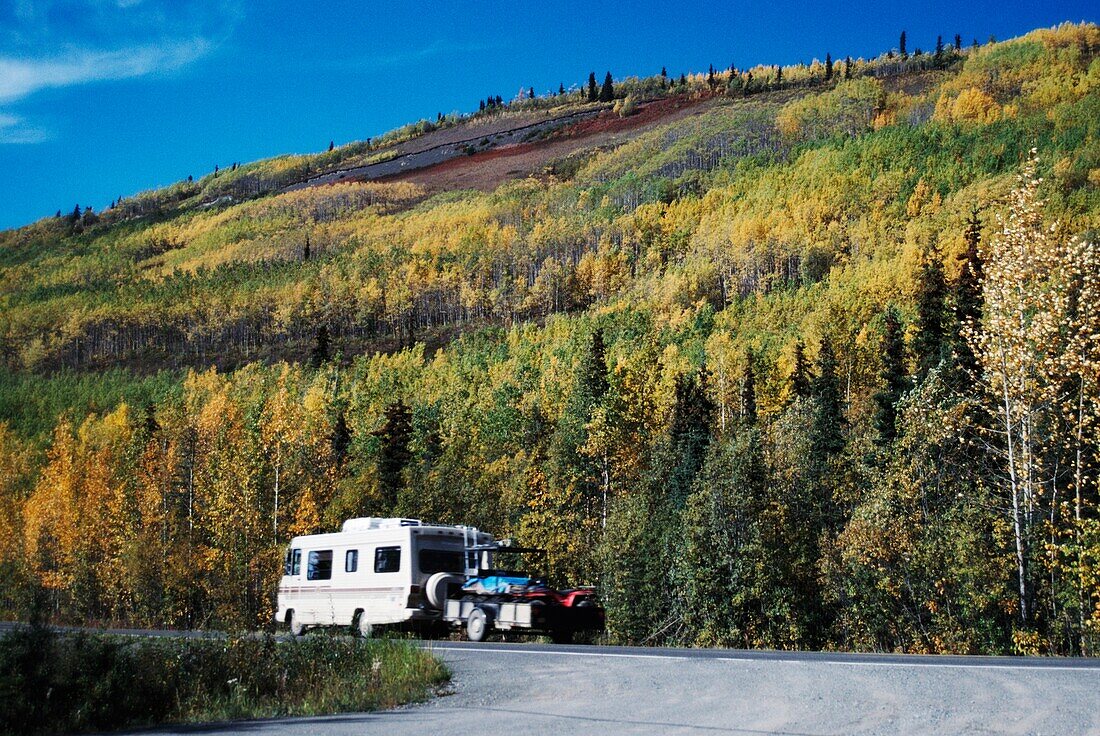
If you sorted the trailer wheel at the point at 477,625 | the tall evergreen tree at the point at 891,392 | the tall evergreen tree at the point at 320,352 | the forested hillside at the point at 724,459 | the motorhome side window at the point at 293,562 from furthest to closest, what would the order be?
1. the tall evergreen tree at the point at 320,352
2. the tall evergreen tree at the point at 891,392
3. the motorhome side window at the point at 293,562
4. the trailer wheel at the point at 477,625
5. the forested hillside at the point at 724,459

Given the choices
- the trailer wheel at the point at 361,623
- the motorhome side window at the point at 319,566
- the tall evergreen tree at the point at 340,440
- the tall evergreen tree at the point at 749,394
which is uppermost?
the tall evergreen tree at the point at 749,394

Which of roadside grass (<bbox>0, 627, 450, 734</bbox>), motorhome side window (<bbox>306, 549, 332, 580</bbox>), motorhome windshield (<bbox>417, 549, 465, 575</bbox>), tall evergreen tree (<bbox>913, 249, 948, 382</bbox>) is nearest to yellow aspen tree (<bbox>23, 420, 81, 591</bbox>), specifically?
motorhome side window (<bbox>306, 549, 332, 580</bbox>)

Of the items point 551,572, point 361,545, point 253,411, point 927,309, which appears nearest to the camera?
point 361,545

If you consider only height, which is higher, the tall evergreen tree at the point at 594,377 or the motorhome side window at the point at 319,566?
the tall evergreen tree at the point at 594,377

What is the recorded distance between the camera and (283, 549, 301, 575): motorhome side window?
108 ft

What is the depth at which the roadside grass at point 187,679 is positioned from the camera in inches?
530

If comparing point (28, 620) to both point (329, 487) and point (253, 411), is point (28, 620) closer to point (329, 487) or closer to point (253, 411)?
point (329, 487)

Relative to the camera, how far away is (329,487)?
62562 millimetres

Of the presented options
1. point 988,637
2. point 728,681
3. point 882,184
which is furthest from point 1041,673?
point 882,184

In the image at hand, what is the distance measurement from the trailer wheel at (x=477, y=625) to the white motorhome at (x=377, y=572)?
1.98 meters

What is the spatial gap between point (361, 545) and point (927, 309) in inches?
1788

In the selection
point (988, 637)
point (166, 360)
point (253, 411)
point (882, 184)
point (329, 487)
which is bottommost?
point (988, 637)

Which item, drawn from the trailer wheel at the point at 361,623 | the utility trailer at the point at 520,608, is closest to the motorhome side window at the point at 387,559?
the trailer wheel at the point at 361,623

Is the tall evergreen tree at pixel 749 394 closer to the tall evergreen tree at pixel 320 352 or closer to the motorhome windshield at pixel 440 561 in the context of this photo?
the motorhome windshield at pixel 440 561
